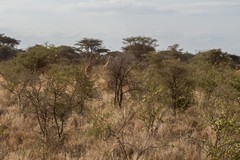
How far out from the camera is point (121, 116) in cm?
1017

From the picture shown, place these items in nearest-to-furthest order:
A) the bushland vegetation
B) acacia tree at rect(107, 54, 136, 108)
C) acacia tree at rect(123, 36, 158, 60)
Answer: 1. the bushland vegetation
2. acacia tree at rect(107, 54, 136, 108)
3. acacia tree at rect(123, 36, 158, 60)

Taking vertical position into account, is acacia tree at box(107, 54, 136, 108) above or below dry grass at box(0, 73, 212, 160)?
above

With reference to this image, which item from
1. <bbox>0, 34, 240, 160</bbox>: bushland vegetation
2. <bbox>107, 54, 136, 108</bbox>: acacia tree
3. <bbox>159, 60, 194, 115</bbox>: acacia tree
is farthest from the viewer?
<bbox>107, 54, 136, 108</bbox>: acacia tree

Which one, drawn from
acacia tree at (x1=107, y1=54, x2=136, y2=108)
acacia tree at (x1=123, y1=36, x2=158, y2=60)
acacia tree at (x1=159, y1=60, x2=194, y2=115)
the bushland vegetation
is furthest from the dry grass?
acacia tree at (x1=123, y1=36, x2=158, y2=60)

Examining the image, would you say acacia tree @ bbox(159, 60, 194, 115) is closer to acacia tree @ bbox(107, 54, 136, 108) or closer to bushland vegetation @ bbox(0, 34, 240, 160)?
bushland vegetation @ bbox(0, 34, 240, 160)

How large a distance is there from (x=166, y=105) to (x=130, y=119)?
190cm

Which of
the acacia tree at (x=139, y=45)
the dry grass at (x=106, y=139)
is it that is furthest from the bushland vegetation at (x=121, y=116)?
the acacia tree at (x=139, y=45)

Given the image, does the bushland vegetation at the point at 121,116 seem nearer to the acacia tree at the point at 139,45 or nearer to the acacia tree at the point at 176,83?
the acacia tree at the point at 176,83

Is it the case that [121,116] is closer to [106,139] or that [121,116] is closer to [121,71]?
[106,139]

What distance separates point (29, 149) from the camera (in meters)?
7.12

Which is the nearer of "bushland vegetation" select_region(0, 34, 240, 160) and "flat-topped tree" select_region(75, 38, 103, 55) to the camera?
"bushland vegetation" select_region(0, 34, 240, 160)

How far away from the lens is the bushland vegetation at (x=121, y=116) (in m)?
6.82

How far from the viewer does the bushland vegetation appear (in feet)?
22.4

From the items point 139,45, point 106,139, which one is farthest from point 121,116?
point 139,45
